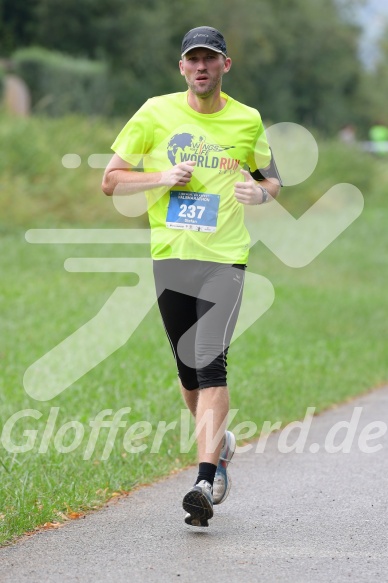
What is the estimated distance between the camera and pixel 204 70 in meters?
Answer: 6.07

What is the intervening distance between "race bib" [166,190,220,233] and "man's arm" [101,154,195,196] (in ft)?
0.42

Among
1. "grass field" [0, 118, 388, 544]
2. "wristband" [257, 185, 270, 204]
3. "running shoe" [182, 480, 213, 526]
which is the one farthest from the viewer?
"grass field" [0, 118, 388, 544]

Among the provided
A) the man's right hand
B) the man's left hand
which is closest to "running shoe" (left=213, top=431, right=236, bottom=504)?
the man's left hand

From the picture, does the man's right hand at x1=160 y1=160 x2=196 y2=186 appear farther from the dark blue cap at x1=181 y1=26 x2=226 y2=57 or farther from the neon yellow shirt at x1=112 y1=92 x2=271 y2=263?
the dark blue cap at x1=181 y1=26 x2=226 y2=57

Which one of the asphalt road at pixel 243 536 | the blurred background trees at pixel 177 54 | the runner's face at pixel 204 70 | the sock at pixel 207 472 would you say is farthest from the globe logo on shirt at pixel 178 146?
the blurred background trees at pixel 177 54

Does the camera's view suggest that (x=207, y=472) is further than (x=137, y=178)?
No

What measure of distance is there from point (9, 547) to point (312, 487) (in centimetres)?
208

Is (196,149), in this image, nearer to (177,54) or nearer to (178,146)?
(178,146)

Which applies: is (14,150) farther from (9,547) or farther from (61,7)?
(61,7)

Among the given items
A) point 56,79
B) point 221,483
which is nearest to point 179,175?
point 221,483

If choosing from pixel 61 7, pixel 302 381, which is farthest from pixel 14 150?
pixel 61 7

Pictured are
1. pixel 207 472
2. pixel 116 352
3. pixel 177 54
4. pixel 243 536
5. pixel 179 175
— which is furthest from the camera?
pixel 177 54

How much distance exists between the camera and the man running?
6.04 metres

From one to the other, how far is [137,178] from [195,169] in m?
0.29
